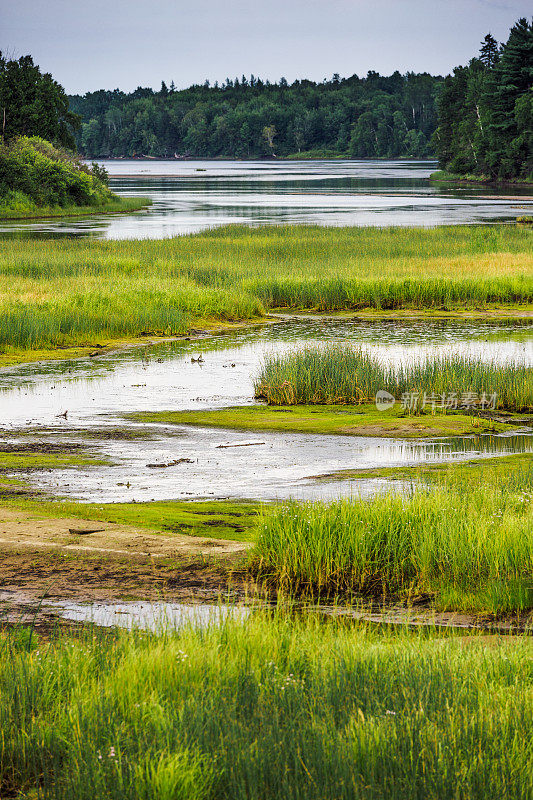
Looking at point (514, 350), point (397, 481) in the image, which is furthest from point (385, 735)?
point (514, 350)

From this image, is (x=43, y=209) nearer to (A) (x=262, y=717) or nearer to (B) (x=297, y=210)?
(B) (x=297, y=210)

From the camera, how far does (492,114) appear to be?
10900 centimetres

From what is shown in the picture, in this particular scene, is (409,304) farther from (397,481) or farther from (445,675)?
(445,675)

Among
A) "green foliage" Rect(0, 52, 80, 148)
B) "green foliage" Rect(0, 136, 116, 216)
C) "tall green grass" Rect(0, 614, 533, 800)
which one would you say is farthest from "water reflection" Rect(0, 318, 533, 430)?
"green foliage" Rect(0, 52, 80, 148)

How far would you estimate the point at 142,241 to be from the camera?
44969 millimetres

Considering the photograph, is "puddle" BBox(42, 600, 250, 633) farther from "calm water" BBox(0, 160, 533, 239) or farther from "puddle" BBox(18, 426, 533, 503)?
"calm water" BBox(0, 160, 533, 239)

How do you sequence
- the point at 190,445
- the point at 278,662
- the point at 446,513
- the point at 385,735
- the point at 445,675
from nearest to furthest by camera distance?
the point at 385,735 → the point at 445,675 → the point at 278,662 → the point at 446,513 → the point at 190,445

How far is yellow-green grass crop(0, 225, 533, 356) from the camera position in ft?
87.1

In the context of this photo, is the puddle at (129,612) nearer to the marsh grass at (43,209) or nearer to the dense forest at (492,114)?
the marsh grass at (43,209)

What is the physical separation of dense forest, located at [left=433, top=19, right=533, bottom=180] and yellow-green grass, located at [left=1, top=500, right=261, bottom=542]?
9710 cm

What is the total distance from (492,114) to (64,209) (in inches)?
2058

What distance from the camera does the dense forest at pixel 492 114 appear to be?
346ft

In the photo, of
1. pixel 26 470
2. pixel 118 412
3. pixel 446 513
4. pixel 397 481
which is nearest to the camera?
pixel 446 513

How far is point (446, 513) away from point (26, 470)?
6251mm
